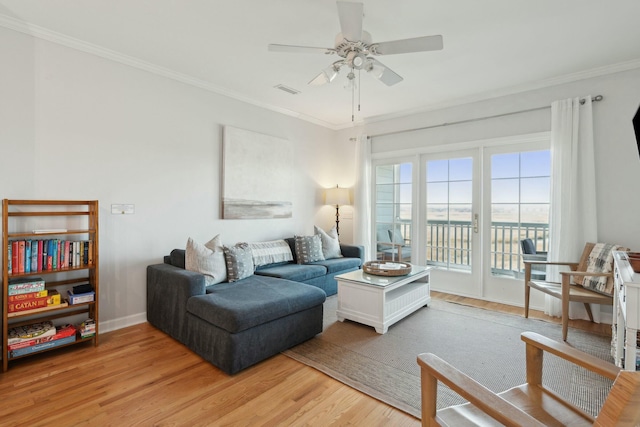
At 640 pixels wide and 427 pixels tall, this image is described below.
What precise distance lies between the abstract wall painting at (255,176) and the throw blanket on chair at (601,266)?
3.57m

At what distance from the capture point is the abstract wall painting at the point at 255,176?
159 inches

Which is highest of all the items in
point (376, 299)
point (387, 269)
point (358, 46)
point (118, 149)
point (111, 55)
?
point (111, 55)

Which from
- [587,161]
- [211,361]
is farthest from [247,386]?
[587,161]

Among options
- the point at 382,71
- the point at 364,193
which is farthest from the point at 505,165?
the point at 382,71

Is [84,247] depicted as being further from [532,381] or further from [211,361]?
[532,381]

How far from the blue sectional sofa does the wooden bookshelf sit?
543mm

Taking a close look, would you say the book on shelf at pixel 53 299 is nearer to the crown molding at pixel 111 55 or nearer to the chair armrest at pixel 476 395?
the crown molding at pixel 111 55

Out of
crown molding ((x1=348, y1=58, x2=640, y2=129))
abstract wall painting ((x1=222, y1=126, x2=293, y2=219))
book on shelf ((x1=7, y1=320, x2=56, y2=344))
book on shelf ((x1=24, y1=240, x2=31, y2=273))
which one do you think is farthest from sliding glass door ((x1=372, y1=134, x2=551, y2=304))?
book on shelf ((x1=24, y1=240, x2=31, y2=273))

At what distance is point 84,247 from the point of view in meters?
2.72

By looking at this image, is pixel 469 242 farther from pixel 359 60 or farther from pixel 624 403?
pixel 624 403

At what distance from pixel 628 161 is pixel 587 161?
32cm

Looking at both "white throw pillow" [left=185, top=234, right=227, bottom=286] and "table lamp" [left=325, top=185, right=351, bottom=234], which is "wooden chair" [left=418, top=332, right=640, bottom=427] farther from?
"table lamp" [left=325, top=185, right=351, bottom=234]

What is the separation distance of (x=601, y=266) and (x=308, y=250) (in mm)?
3085

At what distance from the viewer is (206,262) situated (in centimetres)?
306
